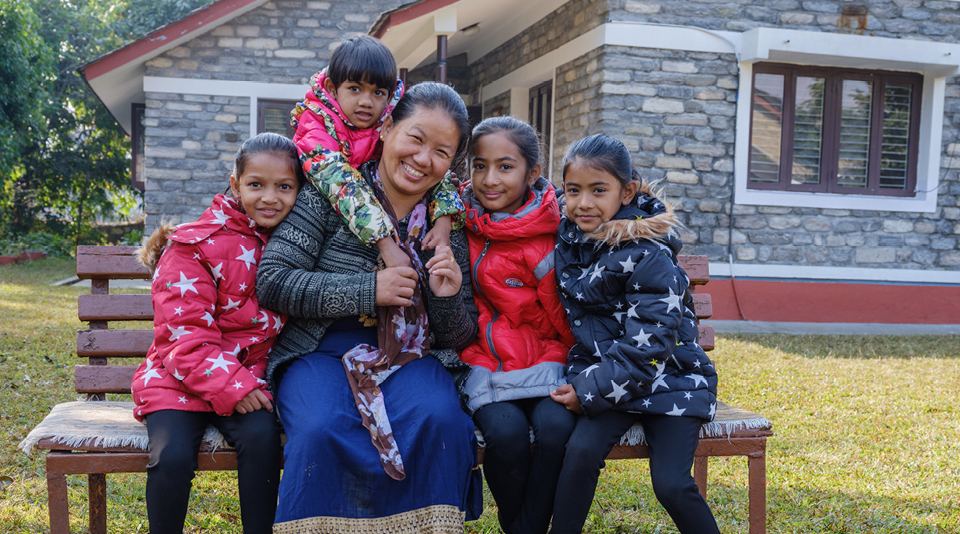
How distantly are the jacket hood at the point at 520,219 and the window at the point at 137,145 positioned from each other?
34.3 feet

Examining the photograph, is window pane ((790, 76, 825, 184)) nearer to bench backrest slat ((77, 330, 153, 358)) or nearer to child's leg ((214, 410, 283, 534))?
bench backrest slat ((77, 330, 153, 358))

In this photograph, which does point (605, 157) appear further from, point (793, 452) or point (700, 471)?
point (793, 452)

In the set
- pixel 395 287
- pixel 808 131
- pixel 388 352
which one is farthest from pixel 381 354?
pixel 808 131

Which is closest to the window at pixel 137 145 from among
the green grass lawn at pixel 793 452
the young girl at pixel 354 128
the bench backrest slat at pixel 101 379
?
the green grass lawn at pixel 793 452

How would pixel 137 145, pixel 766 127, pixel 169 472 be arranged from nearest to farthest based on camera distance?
pixel 169 472 < pixel 766 127 < pixel 137 145

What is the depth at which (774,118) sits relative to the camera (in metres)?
8.25

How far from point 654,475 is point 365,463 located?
880mm

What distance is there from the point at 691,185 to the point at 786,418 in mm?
3939

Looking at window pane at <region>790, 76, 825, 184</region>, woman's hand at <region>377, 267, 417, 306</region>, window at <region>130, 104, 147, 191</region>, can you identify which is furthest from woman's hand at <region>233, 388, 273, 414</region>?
window at <region>130, 104, 147, 191</region>

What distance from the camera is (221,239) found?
7.27 feet

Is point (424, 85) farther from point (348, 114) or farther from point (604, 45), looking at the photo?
point (604, 45)

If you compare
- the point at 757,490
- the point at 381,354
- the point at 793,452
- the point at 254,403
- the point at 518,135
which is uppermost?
the point at 518,135

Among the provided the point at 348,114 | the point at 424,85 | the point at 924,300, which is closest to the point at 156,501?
the point at 348,114

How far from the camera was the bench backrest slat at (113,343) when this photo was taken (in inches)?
102
